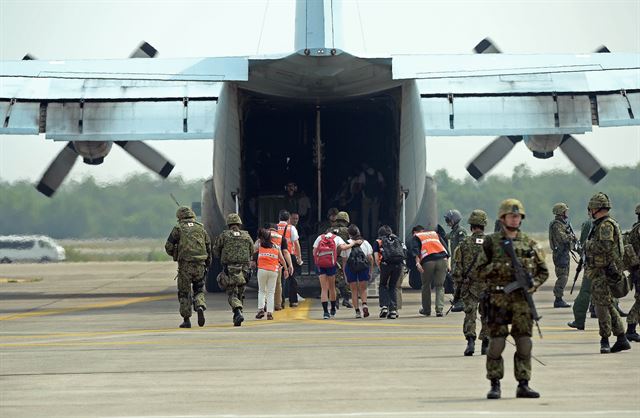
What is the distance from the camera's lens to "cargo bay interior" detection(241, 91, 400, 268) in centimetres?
2681

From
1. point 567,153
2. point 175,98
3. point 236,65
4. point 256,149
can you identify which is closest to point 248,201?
point 256,149

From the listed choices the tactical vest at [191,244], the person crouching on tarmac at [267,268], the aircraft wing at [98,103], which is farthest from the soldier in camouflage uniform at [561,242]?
the aircraft wing at [98,103]

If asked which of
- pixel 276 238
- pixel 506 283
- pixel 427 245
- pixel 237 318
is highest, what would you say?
pixel 276 238

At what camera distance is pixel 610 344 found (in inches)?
611

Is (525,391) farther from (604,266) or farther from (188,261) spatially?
(188,261)

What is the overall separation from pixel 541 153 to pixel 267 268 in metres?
10.8

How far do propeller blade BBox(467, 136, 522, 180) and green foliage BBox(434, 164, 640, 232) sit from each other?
1220 cm

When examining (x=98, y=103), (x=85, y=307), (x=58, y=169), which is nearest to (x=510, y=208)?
(x=85, y=307)

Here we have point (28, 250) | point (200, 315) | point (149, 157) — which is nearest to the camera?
point (200, 315)

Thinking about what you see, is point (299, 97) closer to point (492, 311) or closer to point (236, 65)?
point (236, 65)

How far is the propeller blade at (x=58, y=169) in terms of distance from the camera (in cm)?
2989

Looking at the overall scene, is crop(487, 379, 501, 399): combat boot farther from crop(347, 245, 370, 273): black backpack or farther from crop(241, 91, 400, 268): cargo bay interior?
crop(241, 91, 400, 268): cargo bay interior

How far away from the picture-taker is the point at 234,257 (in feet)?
64.1

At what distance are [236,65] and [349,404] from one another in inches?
523
